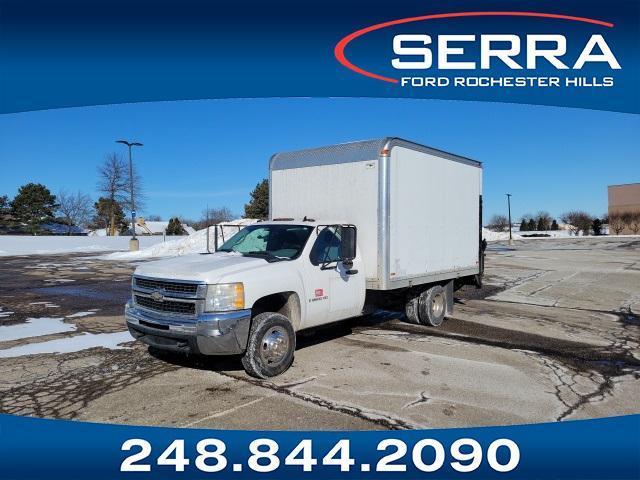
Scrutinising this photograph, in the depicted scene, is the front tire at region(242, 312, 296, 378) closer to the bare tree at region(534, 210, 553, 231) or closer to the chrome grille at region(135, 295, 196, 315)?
the chrome grille at region(135, 295, 196, 315)

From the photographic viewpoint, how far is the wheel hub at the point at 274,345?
607cm

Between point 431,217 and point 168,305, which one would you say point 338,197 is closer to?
point 431,217

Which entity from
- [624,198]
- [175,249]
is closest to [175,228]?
[175,249]

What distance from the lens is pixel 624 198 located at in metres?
92.1

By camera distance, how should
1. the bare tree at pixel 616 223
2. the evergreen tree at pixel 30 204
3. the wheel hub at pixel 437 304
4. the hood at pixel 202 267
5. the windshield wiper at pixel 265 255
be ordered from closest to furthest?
the hood at pixel 202 267 → the windshield wiper at pixel 265 255 → the wheel hub at pixel 437 304 → the evergreen tree at pixel 30 204 → the bare tree at pixel 616 223

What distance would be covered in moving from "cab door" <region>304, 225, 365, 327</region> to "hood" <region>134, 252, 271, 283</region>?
0.86 meters

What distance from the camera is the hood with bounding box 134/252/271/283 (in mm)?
5789

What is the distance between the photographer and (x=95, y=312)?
10828 mm

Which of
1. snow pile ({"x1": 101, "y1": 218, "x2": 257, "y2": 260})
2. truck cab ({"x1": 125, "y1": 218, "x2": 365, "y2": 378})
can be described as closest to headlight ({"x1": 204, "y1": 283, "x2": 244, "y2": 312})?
truck cab ({"x1": 125, "y1": 218, "x2": 365, "y2": 378})

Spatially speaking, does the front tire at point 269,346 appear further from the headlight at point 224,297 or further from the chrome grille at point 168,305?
the chrome grille at point 168,305

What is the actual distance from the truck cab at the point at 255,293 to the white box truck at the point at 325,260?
0.05 ft

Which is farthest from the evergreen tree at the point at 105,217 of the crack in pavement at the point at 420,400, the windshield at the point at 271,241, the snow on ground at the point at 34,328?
the crack in pavement at the point at 420,400

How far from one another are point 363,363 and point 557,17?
6.67m

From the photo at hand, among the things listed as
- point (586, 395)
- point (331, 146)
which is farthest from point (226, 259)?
point (586, 395)
